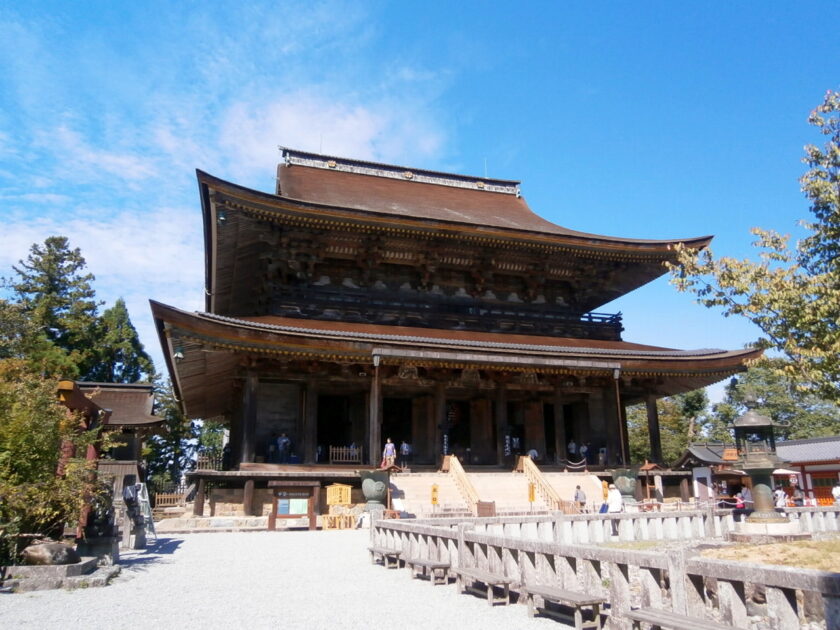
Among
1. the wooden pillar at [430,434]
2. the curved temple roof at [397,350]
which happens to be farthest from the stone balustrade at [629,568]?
the wooden pillar at [430,434]

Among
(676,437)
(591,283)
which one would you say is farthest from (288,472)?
(676,437)

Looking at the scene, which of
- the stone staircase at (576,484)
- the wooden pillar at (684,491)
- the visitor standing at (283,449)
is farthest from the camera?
the wooden pillar at (684,491)

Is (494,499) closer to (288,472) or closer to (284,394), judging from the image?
(288,472)

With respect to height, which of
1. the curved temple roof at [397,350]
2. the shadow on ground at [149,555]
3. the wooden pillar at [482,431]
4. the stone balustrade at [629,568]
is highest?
the curved temple roof at [397,350]

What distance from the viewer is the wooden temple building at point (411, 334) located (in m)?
18.4

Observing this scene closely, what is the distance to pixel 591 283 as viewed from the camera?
24922 mm

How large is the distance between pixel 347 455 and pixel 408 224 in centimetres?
795

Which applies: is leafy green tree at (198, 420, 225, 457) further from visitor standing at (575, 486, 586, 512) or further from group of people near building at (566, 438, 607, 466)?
visitor standing at (575, 486, 586, 512)

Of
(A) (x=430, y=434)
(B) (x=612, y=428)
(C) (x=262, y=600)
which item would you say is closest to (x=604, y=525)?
(C) (x=262, y=600)

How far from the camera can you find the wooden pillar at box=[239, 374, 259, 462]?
17.8 m

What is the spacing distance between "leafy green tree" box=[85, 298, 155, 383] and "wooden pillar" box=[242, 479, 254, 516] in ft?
115

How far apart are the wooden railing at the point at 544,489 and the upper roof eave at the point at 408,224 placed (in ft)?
25.8

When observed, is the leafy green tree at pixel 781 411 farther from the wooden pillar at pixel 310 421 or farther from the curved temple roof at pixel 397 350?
the wooden pillar at pixel 310 421

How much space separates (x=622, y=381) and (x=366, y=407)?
9391mm
